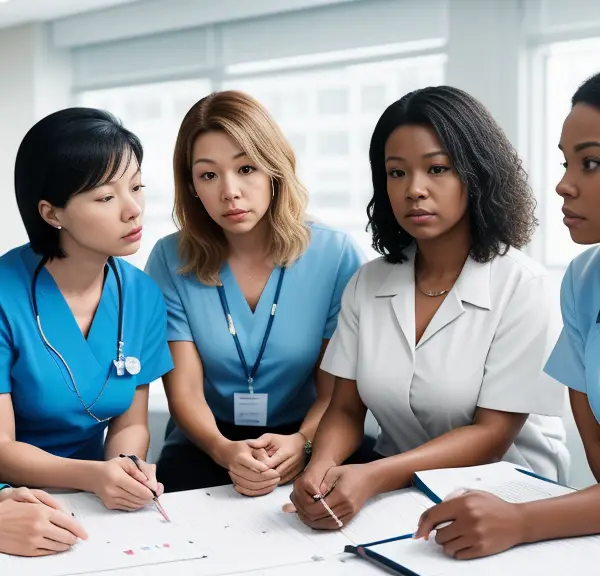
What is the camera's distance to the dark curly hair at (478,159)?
5.69 feet

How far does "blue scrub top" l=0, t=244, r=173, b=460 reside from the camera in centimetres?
175

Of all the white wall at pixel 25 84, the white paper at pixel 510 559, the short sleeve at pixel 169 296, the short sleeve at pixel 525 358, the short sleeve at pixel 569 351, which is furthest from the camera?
the white wall at pixel 25 84

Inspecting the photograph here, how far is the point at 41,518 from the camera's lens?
4.37ft

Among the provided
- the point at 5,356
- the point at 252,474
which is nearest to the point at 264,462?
the point at 252,474

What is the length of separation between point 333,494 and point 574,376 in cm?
52

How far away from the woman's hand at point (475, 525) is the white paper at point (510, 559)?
0.01 m

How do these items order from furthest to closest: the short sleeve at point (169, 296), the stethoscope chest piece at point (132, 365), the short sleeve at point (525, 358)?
the short sleeve at point (169, 296)
the stethoscope chest piece at point (132, 365)
the short sleeve at point (525, 358)

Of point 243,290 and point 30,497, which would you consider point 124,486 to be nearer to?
point 30,497

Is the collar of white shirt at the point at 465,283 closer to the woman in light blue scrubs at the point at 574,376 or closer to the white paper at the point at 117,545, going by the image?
the woman in light blue scrubs at the point at 574,376

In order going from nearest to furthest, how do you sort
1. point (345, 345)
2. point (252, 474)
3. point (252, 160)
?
1. point (252, 474)
2. point (345, 345)
3. point (252, 160)

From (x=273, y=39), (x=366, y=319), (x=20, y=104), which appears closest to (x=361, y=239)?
(x=273, y=39)

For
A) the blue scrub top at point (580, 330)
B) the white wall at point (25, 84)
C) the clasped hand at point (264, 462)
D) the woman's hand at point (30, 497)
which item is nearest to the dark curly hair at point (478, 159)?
the blue scrub top at point (580, 330)

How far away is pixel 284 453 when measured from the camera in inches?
70.5

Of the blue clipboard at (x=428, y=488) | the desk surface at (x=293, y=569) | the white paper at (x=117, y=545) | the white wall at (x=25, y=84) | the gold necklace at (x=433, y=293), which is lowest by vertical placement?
the white paper at (x=117, y=545)
